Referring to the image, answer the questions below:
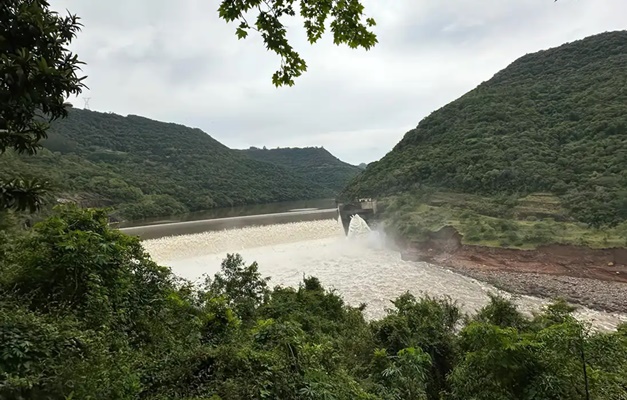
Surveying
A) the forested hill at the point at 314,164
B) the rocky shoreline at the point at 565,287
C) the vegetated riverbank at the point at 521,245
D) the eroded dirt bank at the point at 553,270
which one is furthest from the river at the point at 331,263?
the forested hill at the point at 314,164

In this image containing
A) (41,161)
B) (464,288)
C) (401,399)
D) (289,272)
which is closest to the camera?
(401,399)

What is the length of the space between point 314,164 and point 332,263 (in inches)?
4495

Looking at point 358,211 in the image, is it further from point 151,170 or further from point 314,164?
point 314,164

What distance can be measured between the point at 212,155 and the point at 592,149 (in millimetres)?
84068

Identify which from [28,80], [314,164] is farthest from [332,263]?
[314,164]

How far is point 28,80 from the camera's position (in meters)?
3.44

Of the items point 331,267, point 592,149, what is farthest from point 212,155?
point 592,149

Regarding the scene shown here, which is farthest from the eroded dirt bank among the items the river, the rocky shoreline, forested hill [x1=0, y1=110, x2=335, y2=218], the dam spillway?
forested hill [x1=0, y1=110, x2=335, y2=218]

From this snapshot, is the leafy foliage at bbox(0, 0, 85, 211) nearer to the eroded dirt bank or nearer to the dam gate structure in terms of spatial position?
the eroded dirt bank

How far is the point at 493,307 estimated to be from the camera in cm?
1113

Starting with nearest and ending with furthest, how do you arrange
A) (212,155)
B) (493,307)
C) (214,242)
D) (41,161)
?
(493,307) → (214,242) → (41,161) → (212,155)

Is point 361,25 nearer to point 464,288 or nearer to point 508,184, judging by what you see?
point 464,288

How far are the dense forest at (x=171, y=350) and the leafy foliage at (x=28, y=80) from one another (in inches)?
53.1

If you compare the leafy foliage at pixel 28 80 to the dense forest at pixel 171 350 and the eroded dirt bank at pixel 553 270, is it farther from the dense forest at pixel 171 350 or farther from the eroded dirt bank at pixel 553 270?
the eroded dirt bank at pixel 553 270
